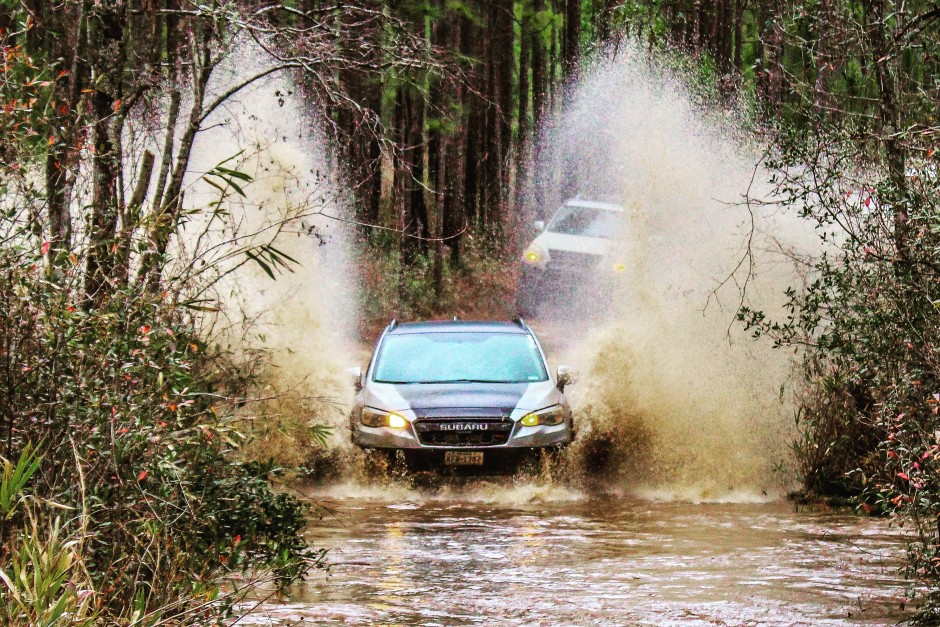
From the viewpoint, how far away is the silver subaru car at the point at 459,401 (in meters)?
13.2

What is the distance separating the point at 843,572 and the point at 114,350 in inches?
224

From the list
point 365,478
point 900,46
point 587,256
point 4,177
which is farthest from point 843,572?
point 587,256

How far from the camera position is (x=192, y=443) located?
732cm

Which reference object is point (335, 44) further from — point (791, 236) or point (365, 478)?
point (791, 236)

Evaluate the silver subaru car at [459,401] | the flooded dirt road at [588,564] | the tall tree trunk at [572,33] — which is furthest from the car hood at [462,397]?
the tall tree trunk at [572,33]

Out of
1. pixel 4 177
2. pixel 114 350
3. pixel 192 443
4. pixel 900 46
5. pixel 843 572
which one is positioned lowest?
pixel 843 572

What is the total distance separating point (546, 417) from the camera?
44.4ft

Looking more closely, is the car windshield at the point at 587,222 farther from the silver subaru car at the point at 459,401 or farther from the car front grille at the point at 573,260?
the silver subaru car at the point at 459,401

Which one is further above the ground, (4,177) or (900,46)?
(900,46)

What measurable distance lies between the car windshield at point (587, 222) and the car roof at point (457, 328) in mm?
10148

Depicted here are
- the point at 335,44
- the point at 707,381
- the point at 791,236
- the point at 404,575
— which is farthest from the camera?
the point at 791,236

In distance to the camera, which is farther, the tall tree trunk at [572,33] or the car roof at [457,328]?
the tall tree trunk at [572,33]

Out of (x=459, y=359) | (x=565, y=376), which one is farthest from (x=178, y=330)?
(x=459, y=359)

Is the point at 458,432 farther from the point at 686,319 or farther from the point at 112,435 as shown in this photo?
the point at 112,435
